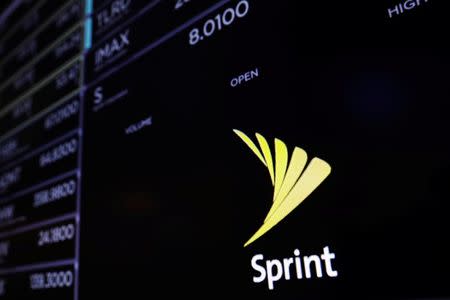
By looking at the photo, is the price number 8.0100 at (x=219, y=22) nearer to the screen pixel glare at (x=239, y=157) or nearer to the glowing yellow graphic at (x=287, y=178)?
the screen pixel glare at (x=239, y=157)

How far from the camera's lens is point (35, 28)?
239 centimetres

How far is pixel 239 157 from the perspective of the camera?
1232 mm

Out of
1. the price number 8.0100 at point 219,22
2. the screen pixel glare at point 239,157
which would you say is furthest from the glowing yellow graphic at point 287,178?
the price number 8.0100 at point 219,22

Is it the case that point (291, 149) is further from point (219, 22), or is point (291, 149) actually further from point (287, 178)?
point (219, 22)

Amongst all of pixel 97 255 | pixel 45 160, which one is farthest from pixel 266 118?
pixel 45 160

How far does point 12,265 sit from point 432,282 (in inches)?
69.2

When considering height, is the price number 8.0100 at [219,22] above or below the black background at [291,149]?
above

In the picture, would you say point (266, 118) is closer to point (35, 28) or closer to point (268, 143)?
point (268, 143)

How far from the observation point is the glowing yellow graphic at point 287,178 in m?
1.05

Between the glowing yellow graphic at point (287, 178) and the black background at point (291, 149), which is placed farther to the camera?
the glowing yellow graphic at point (287, 178)

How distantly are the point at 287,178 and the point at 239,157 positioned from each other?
182 millimetres

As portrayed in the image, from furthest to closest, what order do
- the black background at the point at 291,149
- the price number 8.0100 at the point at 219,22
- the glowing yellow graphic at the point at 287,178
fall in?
the price number 8.0100 at the point at 219,22 < the glowing yellow graphic at the point at 287,178 < the black background at the point at 291,149

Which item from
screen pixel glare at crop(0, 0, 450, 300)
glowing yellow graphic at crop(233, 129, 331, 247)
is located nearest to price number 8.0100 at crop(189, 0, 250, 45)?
screen pixel glare at crop(0, 0, 450, 300)

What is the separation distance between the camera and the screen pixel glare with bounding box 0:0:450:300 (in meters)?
0.90
